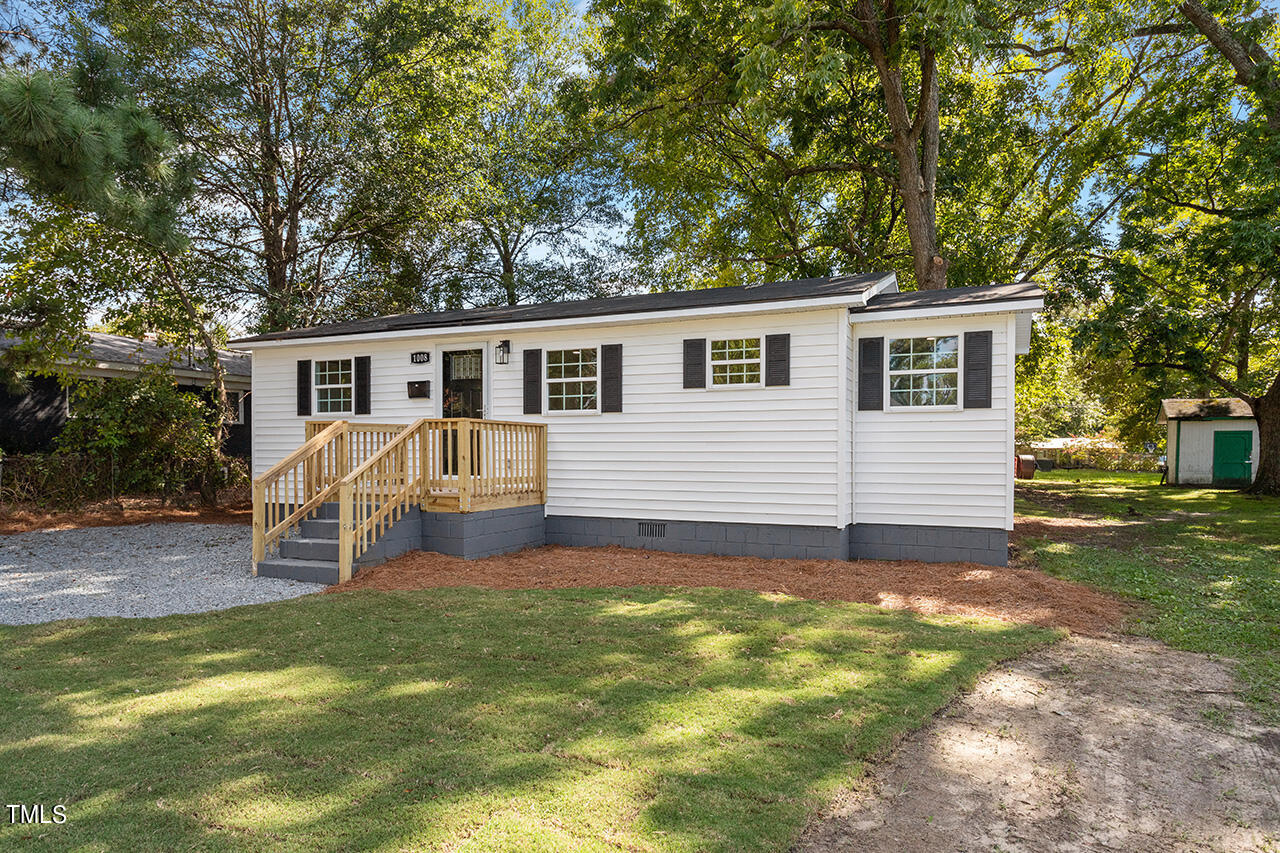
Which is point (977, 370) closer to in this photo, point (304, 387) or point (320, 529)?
point (320, 529)

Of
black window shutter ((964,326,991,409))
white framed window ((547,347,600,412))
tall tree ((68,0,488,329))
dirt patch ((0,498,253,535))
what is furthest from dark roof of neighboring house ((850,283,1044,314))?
dirt patch ((0,498,253,535))

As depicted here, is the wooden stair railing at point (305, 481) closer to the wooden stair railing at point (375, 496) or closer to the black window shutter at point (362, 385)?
the wooden stair railing at point (375, 496)

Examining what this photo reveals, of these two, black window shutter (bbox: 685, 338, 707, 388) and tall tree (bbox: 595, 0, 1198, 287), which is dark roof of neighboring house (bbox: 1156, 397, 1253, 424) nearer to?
tall tree (bbox: 595, 0, 1198, 287)

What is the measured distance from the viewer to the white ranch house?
822cm

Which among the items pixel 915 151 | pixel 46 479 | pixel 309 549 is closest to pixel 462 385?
pixel 309 549

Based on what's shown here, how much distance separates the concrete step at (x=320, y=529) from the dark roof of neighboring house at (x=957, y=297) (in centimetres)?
673

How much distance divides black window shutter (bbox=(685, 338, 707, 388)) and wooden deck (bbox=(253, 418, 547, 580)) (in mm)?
2271

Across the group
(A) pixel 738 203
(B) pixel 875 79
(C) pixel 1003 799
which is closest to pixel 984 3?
(B) pixel 875 79

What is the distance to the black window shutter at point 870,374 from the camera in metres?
8.78

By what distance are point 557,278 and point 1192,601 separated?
17764mm

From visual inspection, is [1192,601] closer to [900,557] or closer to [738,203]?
[900,557]

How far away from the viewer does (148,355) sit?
16.6m

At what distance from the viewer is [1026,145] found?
1659 cm

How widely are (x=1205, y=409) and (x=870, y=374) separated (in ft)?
63.0
